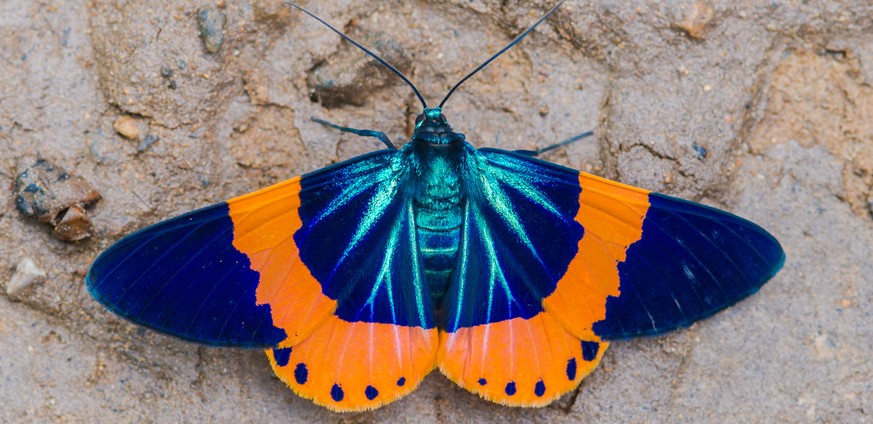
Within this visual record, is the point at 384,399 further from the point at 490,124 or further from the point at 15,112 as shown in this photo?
the point at 15,112

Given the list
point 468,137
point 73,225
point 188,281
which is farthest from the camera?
point 468,137

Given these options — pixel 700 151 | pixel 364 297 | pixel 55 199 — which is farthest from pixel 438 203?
pixel 55 199

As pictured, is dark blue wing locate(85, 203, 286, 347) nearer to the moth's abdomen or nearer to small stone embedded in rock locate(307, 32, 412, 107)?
the moth's abdomen

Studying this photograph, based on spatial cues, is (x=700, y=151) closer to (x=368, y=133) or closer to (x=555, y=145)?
(x=555, y=145)

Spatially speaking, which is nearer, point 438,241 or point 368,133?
point 438,241

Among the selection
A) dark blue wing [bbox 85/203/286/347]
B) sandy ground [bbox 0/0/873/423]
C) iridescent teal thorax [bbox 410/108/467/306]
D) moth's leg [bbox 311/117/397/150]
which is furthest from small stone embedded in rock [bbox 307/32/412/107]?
dark blue wing [bbox 85/203/286/347]

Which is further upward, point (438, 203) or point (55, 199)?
point (438, 203)

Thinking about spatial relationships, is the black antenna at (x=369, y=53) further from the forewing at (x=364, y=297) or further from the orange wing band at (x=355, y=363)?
the orange wing band at (x=355, y=363)

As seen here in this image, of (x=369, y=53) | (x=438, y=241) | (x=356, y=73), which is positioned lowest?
(x=438, y=241)

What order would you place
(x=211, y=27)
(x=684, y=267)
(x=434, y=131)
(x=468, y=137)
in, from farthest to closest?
(x=468, y=137) < (x=211, y=27) < (x=434, y=131) < (x=684, y=267)
